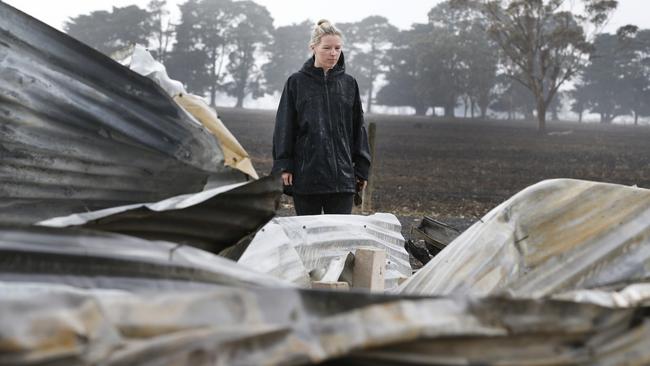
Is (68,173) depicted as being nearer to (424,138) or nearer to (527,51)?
(424,138)

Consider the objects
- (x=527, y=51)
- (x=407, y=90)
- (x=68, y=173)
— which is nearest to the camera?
(x=68, y=173)

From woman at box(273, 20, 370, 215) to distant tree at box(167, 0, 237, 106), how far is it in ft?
253

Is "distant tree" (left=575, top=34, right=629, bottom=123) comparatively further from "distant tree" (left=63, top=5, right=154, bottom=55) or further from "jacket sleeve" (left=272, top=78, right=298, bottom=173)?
"jacket sleeve" (left=272, top=78, right=298, bottom=173)

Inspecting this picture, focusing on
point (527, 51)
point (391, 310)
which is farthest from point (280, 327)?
point (527, 51)

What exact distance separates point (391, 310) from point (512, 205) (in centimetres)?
93

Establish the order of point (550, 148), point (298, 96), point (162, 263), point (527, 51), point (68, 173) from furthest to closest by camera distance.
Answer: point (527, 51) → point (550, 148) → point (298, 96) → point (68, 173) → point (162, 263)

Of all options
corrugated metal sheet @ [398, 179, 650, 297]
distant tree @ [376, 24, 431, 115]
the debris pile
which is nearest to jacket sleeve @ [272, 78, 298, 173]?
the debris pile

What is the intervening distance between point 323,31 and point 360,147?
72 cm

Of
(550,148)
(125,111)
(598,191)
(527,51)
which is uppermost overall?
(527,51)

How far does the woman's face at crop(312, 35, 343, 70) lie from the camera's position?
356 cm

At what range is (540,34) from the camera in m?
53.4

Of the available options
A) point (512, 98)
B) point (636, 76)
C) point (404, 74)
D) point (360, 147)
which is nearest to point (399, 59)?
point (404, 74)

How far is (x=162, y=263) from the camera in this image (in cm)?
149

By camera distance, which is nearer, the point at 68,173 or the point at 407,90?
the point at 68,173
